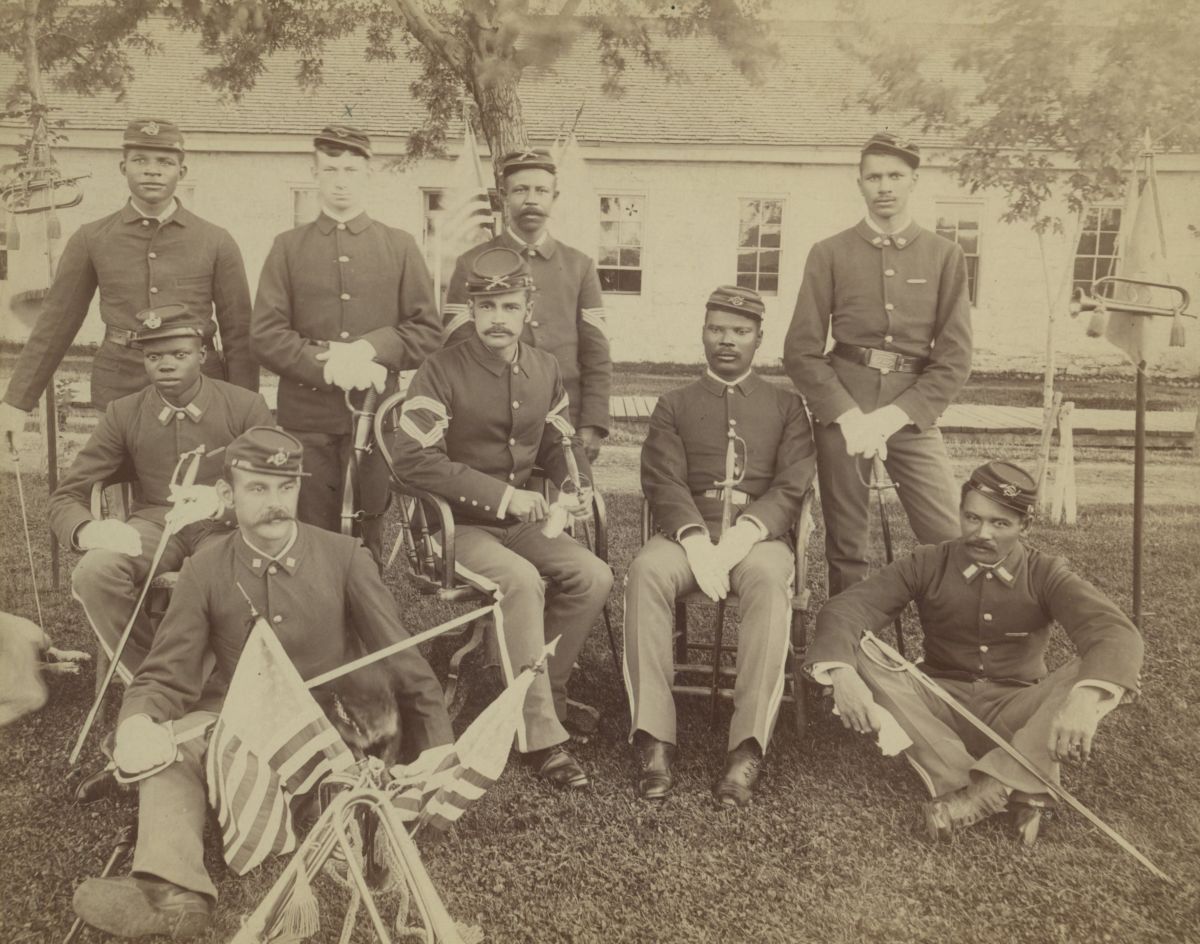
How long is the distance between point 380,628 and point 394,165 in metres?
3.66

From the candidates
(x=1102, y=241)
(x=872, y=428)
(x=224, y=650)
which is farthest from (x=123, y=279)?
(x=1102, y=241)

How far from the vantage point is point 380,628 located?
261 centimetres

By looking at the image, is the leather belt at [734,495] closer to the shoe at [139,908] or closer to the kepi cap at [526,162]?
the kepi cap at [526,162]

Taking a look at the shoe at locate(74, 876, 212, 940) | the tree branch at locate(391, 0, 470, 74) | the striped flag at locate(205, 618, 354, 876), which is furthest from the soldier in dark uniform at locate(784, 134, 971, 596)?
the shoe at locate(74, 876, 212, 940)

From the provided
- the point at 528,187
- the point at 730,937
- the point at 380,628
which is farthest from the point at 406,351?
the point at 730,937

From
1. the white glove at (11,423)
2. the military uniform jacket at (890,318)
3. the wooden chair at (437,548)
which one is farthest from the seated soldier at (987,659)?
the white glove at (11,423)

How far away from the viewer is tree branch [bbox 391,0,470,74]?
12.4 ft

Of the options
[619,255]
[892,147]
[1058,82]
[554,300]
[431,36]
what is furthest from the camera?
[619,255]

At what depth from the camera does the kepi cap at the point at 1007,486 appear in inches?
111

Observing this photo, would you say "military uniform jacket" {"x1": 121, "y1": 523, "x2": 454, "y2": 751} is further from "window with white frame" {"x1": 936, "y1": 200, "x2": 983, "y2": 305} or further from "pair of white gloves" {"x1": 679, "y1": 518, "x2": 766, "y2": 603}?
"window with white frame" {"x1": 936, "y1": 200, "x2": 983, "y2": 305}

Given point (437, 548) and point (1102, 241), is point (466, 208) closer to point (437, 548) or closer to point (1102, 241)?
point (437, 548)

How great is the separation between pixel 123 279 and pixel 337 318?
75cm

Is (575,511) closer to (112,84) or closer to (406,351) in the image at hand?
(406,351)

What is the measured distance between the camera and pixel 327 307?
379cm
